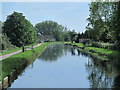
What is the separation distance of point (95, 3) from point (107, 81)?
3437 centimetres

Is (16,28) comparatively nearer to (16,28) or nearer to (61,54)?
(16,28)

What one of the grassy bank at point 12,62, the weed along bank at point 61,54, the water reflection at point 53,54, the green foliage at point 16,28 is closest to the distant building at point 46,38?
the weed along bank at point 61,54

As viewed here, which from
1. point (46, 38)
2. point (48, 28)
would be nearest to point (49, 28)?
point (48, 28)

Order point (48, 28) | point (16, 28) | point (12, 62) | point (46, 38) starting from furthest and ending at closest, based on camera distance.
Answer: point (48, 28) → point (46, 38) → point (16, 28) → point (12, 62)

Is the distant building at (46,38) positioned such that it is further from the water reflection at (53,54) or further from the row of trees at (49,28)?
the water reflection at (53,54)

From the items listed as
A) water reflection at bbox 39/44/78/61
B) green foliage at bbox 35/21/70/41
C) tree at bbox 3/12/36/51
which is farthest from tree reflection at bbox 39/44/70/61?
green foliage at bbox 35/21/70/41

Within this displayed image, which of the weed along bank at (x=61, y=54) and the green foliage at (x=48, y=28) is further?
the green foliage at (x=48, y=28)

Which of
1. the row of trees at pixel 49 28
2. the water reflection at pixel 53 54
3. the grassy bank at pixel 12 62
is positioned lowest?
the water reflection at pixel 53 54

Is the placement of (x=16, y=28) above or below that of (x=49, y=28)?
below

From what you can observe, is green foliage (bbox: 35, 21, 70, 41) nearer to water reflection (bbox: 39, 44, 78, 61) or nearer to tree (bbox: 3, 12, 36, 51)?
tree (bbox: 3, 12, 36, 51)

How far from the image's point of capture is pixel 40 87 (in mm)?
10500

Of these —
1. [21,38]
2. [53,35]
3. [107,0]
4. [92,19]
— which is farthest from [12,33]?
[53,35]

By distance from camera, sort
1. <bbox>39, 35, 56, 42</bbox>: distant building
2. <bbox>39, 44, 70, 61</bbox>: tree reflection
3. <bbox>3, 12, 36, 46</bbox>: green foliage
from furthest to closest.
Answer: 1. <bbox>39, 35, 56, 42</bbox>: distant building
2. <bbox>3, 12, 36, 46</bbox>: green foliage
3. <bbox>39, 44, 70, 61</bbox>: tree reflection

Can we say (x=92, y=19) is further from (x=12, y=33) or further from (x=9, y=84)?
(x=9, y=84)
